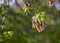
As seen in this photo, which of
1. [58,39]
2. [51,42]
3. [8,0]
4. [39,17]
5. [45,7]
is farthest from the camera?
[51,42]

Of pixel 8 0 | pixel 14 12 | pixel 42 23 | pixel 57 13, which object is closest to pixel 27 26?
pixel 14 12

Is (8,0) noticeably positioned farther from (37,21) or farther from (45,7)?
(37,21)

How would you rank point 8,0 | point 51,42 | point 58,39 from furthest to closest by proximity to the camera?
point 51,42, point 58,39, point 8,0

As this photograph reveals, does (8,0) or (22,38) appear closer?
(8,0)

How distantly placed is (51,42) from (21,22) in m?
0.83

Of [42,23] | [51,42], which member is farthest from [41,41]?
[42,23]

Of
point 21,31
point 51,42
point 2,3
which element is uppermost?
point 2,3

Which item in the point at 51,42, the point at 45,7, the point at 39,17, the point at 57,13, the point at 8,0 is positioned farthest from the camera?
the point at 51,42

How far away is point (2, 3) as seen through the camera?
417 cm

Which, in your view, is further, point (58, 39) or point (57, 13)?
point (58, 39)

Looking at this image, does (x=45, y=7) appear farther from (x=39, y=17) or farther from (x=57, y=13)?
(x=57, y=13)

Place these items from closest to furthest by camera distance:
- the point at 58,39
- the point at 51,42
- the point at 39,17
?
1. the point at 39,17
2. the point at 58,39
3. the point at 51,42

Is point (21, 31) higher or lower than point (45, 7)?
lower

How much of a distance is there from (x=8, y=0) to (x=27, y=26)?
1.68 metres
